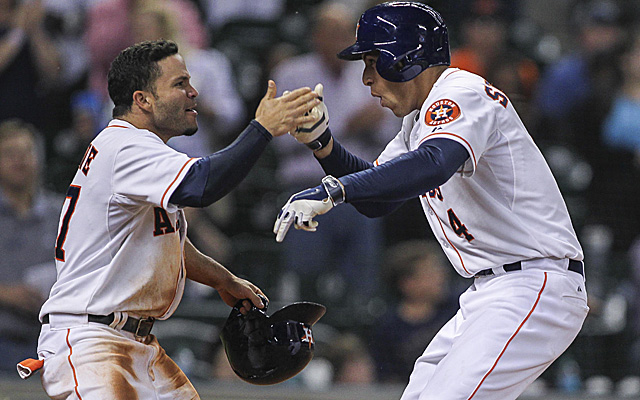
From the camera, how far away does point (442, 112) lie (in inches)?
114

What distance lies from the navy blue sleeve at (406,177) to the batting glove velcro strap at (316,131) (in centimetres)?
78

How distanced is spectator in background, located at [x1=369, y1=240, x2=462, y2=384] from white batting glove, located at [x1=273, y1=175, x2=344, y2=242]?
3.61 meters

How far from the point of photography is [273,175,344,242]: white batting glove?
2.59 meters

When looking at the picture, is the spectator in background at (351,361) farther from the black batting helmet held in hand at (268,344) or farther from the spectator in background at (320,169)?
the black batting helmet held in hand at (268,344)

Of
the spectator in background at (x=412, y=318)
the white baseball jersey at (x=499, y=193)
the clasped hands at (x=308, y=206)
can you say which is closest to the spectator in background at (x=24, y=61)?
the spectator in background at (x=412, y=318)

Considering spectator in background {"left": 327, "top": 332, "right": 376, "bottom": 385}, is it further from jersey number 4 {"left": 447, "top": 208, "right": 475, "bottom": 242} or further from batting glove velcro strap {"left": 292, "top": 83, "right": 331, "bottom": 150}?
jersey number 4 {"left": 447, "top": 208, "right": 475, "bottom": 242}

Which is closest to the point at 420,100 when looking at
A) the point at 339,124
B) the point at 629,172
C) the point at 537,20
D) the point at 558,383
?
the point at 339,124

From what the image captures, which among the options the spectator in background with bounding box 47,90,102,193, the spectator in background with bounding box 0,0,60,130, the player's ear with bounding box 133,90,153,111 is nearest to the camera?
the player's ear with bounding box 133,90,153,111

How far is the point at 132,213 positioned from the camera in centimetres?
306

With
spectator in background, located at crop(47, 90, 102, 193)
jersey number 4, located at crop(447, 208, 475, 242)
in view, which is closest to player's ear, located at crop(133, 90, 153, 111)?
jersey number 4, located at crop(447, 208, 475, 242)

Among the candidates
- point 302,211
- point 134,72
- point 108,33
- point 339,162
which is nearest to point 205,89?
point 108,33

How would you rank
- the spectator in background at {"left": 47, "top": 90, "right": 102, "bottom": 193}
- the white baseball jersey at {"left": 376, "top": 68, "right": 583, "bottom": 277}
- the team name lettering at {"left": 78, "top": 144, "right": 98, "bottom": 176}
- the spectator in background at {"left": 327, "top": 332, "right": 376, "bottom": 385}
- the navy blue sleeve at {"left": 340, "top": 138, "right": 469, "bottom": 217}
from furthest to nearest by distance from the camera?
the spectator in background at {"left": 47, "top": 90, "right": 102, "bottom": 193} → the spectator in background at {"left": 327, "top": 332, "right": 376, "bottom": 385} → the team name lettering at {"left": 78, "top": 144, "right": 98, "bottom": 176} → the white baseball jersey at {"left": 376, "top": 68, "right": 583, "bottom": 277} → the navy blue sleeve at {"left": 340, "top": 138, "right": 469, "bottom": 217}

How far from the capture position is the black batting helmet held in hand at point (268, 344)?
3420 mm

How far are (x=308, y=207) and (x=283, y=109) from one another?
572 millimetres
